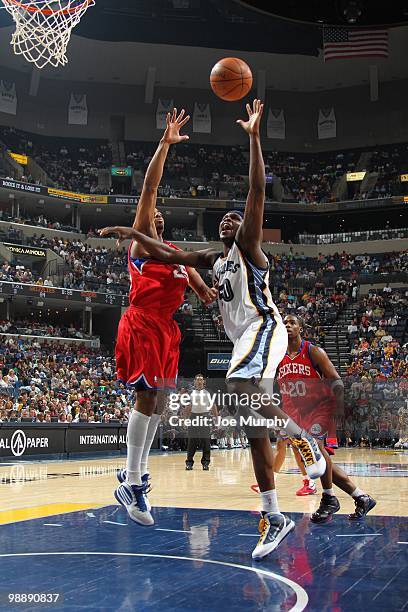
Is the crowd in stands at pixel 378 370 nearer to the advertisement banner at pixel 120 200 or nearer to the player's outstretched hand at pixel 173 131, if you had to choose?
the advertisement banner at pixel 120 200

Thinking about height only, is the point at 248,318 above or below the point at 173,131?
below

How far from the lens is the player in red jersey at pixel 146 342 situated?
566 cm

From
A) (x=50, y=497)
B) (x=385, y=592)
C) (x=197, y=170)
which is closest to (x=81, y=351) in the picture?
(x=197, y=170)

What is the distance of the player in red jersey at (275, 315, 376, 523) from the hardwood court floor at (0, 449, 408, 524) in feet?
3.03

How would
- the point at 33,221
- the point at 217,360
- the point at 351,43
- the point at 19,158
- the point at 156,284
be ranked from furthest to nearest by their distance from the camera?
the point at 19,158 < the point at 33,221 < the point at 217,360 < the point at 351,43 < the point at 156,284

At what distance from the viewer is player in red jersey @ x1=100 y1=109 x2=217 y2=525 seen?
5.66 metres

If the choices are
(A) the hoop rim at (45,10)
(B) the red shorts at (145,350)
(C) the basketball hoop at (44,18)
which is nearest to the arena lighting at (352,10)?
(C) the basketball hoop at (44,18)

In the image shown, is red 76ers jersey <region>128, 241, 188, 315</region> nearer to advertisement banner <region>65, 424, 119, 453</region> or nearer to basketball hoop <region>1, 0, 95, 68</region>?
basketball hoop <region>1, 0, 95, 68</region>

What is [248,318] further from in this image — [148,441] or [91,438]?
[91,438]

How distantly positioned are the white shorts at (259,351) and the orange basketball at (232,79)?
2420 millimetres

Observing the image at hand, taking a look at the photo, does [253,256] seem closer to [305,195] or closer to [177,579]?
[177,579]

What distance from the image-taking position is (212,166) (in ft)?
142

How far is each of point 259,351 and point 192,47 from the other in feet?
119

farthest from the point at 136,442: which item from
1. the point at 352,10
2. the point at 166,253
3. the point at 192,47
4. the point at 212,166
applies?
the point at 212,166
